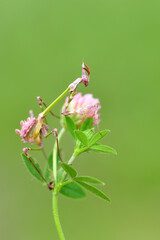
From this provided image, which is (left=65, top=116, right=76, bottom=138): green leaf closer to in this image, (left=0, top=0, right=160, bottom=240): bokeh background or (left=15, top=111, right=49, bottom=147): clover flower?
(left=15, top=111, right=49, bottom=147): clover flower

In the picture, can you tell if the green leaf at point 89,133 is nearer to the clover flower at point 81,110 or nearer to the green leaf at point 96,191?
the clover flower at point 81,110

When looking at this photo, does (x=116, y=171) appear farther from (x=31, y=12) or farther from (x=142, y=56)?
(x=31, y=12)

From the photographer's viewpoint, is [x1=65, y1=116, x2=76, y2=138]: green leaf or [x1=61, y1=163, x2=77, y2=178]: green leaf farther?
[x1=65, y1=116, x2=76, y2=138]: green leaf

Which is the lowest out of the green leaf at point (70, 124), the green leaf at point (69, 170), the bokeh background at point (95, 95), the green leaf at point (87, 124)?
the green leaf at point (69, 170)

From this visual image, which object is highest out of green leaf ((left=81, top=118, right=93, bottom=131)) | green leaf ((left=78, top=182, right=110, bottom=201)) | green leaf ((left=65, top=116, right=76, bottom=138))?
green leaf ((left=65, top=116, right=76, bottom=138))

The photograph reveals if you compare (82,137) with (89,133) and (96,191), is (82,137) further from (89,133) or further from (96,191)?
(96,191)

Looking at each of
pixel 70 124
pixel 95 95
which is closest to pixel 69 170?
pixel 70 124

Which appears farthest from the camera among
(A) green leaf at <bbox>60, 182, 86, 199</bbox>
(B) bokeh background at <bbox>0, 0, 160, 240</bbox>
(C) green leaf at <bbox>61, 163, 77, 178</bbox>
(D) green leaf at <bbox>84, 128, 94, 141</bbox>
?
(B) bokeh background at <bbox>0, 0, 160, 240</bbox>

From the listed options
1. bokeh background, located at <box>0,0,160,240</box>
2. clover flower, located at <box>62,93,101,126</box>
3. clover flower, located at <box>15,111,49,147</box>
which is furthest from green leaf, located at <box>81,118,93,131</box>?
bokeh background, located at <box>0,0,160,240</box>

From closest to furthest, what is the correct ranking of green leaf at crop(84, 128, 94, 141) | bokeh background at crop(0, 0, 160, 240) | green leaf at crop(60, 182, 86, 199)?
green leaf at crop(84, 128, 94, 141) < green leaf at crop(60, 182, 86, 199) < bokeh background at crop(0, 0, 160, 240)

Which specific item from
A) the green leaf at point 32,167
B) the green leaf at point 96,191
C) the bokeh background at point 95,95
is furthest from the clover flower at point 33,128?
the bokeh background at point 95,95

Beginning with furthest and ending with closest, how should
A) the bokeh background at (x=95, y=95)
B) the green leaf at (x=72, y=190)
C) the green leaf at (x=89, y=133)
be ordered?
the bokeh background at (x=95, y=95) → the green leaf at (x=72, y=190) → the green leaf at (x=89, y=133)
